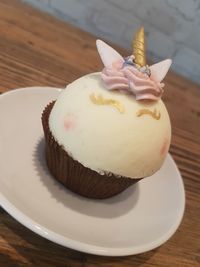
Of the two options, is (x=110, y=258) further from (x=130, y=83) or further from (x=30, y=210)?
(x=130, y=83)

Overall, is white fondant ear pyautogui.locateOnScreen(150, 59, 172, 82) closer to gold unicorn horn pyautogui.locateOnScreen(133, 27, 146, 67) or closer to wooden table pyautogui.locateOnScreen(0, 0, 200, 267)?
gold unicorn horn pyautogui.locateOnScreen(133, 27, 146, 67)

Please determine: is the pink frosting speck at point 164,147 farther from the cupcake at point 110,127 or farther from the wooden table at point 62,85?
the wooden table at point 62,85

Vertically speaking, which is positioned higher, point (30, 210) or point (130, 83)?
point (130, 83)

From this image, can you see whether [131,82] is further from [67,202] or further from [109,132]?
[67,202]

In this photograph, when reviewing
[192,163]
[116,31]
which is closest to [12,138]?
[192,163]

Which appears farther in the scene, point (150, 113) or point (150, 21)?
point (150, 21)

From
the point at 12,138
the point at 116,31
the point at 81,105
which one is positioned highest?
the point at 81,105

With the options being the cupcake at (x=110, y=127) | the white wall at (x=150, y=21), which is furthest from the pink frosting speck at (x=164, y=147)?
the white wall at (x=150, y=21)

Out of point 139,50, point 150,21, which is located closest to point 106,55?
point 139,50
